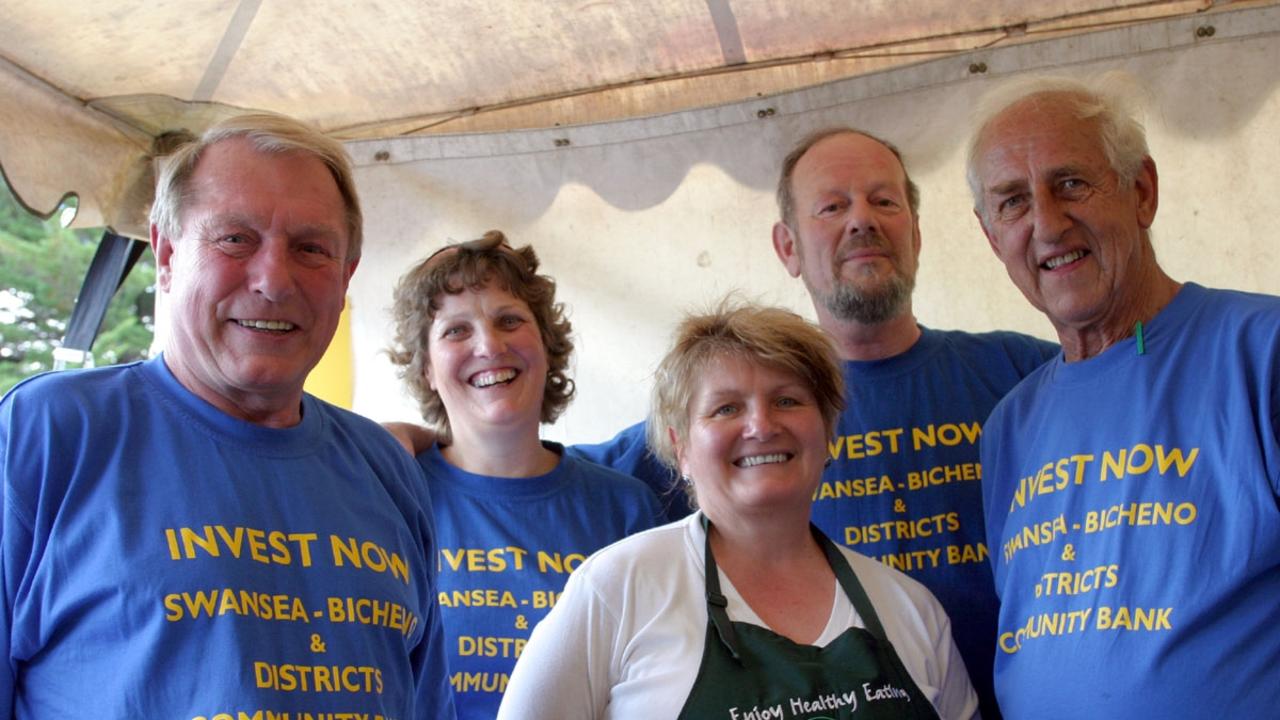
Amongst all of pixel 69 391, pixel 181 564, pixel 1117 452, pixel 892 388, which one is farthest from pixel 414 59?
pixel 1117 452

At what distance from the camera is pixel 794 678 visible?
1847 mm

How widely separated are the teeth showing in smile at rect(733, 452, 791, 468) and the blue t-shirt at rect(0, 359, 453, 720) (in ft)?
2.01

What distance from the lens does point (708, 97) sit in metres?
3.46

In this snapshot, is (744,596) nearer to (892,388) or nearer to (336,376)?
(892,388)

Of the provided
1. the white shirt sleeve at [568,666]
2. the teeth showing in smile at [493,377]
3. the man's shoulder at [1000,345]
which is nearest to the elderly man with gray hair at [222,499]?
the white shirt sleeve at [568,666]

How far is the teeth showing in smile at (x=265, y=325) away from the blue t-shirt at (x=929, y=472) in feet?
3.42

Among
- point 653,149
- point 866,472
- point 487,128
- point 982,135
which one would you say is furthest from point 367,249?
point 982,135

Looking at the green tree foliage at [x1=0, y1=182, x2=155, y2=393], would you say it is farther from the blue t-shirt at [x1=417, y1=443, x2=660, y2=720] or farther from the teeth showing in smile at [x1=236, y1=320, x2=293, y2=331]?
the teeth showing in smile at [x1=236, y1=320, x2=293, y2=331]

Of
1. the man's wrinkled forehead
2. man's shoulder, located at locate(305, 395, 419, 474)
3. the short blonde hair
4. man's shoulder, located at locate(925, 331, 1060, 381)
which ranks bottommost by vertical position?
man's shoulder, located at locate(305, 395, 419, 474)

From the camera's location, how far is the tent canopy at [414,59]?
293 centimetres

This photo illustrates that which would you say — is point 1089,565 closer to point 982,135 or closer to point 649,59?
point 982,135

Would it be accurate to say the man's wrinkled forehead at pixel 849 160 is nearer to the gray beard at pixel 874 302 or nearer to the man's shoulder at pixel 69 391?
the gray beard at pixel 874 302

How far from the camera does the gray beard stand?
2.56m

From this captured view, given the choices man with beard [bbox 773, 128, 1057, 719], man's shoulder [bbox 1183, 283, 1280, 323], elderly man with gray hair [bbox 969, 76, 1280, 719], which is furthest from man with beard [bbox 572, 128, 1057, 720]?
man's shoulder [bbox 1183, 283, 1280, 323]
